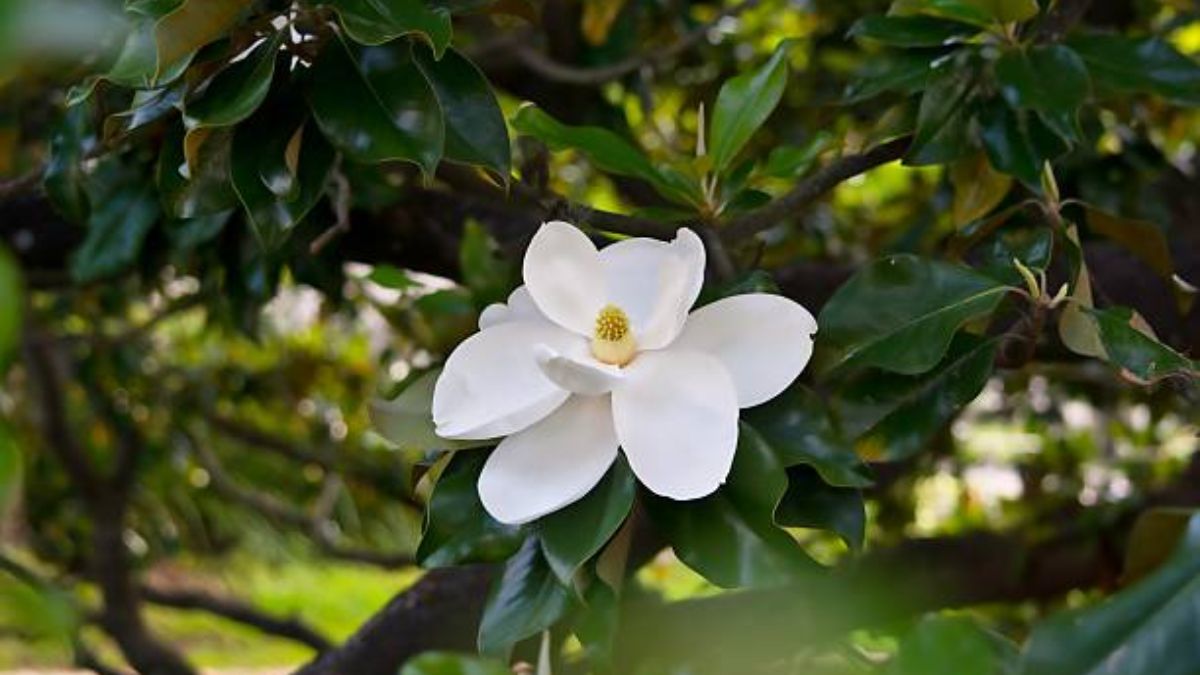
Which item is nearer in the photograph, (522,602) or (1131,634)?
(1131,634)

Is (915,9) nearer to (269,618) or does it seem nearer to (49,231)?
(49,231)

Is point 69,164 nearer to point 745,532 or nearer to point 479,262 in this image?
point 479,262

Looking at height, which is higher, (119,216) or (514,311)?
(514,311)

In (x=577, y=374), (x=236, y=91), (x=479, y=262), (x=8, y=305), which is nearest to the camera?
(x=8, y=305)

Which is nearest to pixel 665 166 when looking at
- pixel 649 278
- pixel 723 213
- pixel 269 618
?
pixel 723 213

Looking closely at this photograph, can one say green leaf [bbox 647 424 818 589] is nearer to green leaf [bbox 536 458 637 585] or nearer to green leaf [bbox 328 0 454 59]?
green leaf [bbox 536 458 637 585]

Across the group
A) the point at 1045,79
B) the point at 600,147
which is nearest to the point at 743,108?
the point at 600,147
